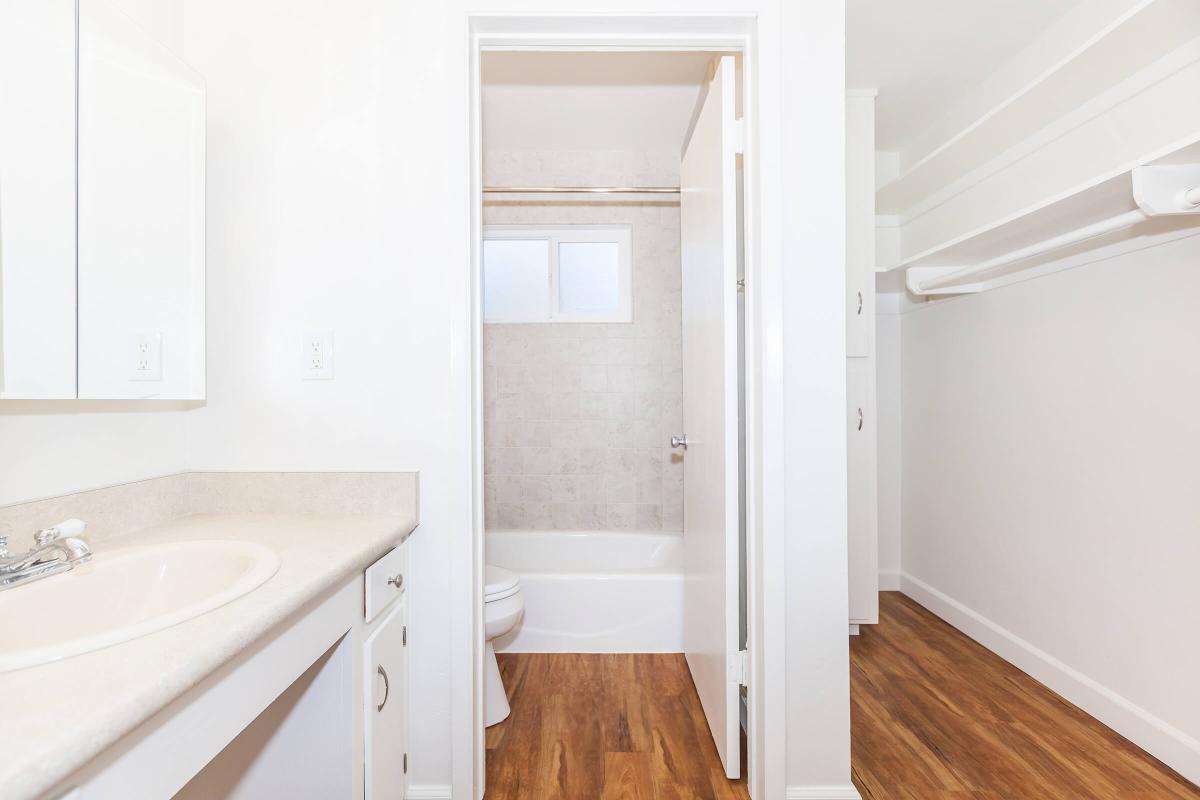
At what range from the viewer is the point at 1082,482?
194 centimetres

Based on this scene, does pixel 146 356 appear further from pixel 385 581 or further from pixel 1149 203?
pixel 1149 203

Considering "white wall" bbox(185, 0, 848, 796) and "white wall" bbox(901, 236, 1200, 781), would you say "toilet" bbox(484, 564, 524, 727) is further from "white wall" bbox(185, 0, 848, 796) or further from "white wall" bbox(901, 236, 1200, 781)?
"white wall" bbox(901, 236, 1200, 781)

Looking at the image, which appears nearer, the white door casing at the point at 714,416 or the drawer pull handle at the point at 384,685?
the drawer pull handle at the point at 384,685

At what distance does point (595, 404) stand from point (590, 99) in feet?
4.89

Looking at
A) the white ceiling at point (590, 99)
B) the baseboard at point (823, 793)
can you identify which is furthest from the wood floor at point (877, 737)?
the white ceiling at point (590, 99)

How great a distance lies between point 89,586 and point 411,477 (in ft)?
2.04

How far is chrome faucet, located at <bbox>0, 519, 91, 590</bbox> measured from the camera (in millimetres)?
859

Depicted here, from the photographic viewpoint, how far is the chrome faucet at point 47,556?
0.86m

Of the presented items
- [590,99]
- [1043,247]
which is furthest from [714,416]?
[590,99]

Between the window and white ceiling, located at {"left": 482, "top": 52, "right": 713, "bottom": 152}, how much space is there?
1.47 ft

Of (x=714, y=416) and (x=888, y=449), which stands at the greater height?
(x=714, y=416)

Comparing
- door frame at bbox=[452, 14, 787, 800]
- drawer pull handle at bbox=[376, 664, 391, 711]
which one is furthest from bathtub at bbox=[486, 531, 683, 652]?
drawer pull handle at bbox=[376, 664, 391, 711]

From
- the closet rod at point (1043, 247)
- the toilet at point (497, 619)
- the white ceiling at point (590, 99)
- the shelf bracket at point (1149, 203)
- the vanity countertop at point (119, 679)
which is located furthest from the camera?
the white ceiling at point (590, 99)

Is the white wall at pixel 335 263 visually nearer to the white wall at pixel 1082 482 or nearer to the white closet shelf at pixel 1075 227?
→ the white closet shelf at pixel 1075 227
